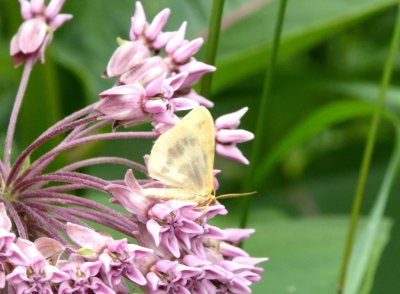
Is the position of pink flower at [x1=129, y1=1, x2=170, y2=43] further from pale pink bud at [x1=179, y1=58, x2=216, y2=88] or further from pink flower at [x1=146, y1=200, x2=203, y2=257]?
pink flower at [x1=146, y1=200, x2=203, y2=257]

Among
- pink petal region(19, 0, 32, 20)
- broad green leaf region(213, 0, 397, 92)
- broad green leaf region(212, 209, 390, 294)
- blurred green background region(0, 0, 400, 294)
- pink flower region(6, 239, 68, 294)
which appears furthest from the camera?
broad green leaf region(213, 0, 397, 92)

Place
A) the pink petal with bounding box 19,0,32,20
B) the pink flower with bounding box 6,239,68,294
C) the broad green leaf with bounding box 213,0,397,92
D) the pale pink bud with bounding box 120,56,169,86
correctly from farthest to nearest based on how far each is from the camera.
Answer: the broad green leaf with bounding box 213,0,397,92 < the pink petal with bounding box 19,0,32,20 < the pale pink bud with bounding box 120,56,169,86 < the pink flower with bounding box 6,239,68,294

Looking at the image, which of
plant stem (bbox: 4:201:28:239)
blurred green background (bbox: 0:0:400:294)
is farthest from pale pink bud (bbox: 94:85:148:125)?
blurred green background (bbox: 0:0:400:294)

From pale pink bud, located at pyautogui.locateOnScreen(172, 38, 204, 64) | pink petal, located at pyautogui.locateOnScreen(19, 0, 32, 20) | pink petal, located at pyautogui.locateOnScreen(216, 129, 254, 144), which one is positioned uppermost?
pink petal, located at pyautogui.locateOnScreen(19, 0, 32, 20)

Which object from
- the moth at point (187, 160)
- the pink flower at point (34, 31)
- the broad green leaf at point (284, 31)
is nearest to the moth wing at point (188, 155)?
the moth at point (187, 160)

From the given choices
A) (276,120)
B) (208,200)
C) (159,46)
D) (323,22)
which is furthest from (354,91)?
(208,200)

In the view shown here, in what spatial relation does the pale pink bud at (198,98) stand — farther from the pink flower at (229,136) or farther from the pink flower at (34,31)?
the pink flower at (34,31)

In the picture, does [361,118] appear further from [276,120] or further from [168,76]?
[168,76]

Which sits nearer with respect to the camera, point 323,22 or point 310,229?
point 310,229
